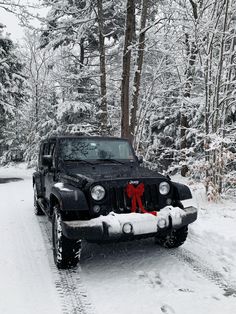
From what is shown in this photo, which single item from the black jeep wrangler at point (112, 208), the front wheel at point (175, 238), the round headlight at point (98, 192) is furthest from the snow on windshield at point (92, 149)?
the front wheel at point (175, 238)

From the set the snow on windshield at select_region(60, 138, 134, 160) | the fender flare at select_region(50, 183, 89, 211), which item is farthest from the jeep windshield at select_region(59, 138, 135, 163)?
the fender flare at select_region(50, 183, 89, 211)

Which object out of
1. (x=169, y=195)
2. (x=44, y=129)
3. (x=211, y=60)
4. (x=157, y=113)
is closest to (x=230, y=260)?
(x=169, y=195)

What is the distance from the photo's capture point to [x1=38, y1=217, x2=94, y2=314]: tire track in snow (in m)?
3.76

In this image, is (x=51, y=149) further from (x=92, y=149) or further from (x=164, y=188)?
(x=164, y=188)

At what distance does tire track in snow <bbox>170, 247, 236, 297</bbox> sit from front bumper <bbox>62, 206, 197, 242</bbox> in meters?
0.67

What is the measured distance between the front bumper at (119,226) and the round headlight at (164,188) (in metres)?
0.38

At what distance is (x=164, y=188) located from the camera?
5.21 meters

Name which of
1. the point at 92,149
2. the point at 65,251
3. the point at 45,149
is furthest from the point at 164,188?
the point at 45,149

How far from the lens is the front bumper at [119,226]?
445cm

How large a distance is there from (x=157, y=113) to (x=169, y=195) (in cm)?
1499

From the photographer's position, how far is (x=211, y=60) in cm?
953

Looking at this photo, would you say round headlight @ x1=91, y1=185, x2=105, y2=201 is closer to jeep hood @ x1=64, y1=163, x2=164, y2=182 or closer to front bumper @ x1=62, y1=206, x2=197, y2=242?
jeep hood @ x1=64, y1=163, x2=164, y2=182

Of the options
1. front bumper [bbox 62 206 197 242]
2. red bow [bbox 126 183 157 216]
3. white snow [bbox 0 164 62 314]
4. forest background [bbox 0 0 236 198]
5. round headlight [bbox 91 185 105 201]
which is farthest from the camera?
forest background [bbox 0 0 236 198]

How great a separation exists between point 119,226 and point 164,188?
3.44ft
